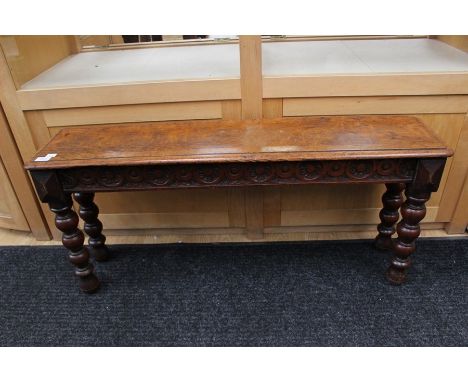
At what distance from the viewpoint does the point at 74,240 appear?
143 cm

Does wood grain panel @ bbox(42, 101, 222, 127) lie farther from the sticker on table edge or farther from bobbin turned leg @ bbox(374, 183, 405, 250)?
bobbin turned leg @ bbox(374, 183, 405, 250)

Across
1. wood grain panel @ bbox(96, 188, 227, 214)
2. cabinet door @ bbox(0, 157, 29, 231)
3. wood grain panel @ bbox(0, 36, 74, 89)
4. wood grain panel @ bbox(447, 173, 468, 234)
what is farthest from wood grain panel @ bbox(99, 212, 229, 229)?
wood grain panel @ bbox(447, 173, 468, 234)

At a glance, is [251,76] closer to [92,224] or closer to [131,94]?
[131,94]

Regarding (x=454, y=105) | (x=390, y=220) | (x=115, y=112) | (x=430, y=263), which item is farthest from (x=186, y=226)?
(x=454, y=105)

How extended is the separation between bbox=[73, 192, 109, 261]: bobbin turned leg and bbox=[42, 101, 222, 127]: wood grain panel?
337 mm

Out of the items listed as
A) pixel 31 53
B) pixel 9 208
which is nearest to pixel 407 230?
pixel 31 53

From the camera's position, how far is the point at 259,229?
6.06 ft

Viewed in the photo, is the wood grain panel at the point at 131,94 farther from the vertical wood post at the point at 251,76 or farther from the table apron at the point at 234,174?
the table apron at the point at 234,174

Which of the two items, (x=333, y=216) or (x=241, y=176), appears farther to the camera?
(x=333, y=216)

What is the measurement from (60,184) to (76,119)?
0.40 m

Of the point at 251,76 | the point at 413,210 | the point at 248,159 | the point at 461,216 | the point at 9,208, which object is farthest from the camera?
the point at 9,208

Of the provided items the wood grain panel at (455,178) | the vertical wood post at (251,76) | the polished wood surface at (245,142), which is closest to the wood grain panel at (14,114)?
the polished wood surface at (245,142)

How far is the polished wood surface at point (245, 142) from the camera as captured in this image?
124 centimetres

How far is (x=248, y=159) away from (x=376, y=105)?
0.68 meters
